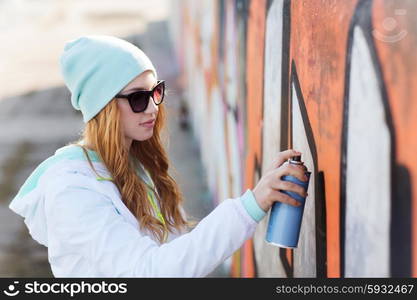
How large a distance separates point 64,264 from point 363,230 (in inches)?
39.4

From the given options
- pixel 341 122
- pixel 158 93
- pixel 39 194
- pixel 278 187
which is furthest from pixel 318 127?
pixel 39 194

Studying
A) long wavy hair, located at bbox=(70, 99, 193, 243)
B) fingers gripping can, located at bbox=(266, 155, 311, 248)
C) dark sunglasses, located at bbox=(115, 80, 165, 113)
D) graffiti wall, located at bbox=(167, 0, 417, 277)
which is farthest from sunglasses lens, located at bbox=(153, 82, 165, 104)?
fingers gripping can, located at bbox=(266, 155, 311, 248)

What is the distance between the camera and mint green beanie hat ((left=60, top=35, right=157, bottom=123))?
7.96ft

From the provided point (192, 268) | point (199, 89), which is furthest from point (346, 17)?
point (199, 89)

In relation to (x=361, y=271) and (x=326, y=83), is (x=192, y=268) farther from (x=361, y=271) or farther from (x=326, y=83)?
(x=326, y=83)

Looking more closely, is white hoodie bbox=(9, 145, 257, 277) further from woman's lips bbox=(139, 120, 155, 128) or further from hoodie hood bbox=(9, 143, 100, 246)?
woman's lips bbox=(139, 120, 155, 128)

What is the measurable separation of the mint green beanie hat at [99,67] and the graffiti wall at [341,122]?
2.01ft

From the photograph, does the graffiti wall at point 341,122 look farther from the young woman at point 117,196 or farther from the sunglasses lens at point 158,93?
the sunglasses lens at point 158,93

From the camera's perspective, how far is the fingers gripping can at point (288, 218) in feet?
6.89

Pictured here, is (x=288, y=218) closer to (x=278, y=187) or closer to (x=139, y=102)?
(x=278, y=187)

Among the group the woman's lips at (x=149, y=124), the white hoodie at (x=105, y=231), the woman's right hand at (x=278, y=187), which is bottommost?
the white hoodie at (x=105, y=231)
